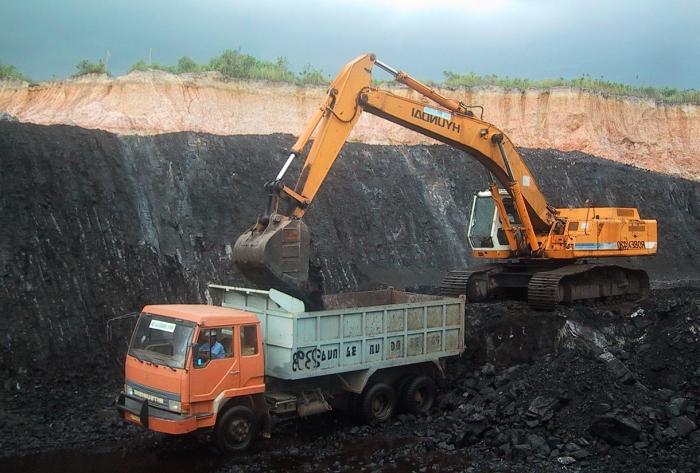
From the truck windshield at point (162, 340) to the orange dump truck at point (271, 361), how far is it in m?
0.01

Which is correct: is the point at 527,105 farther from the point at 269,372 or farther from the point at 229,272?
the point at 269,372

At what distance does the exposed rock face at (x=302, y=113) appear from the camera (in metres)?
23.3

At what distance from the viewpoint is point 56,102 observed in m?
23.9

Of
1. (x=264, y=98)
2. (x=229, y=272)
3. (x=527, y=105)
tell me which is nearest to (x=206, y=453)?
(x=229, y=272)

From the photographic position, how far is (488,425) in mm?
9633

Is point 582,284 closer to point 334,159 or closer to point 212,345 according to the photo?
point 334,159

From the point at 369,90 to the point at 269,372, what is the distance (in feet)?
16.6

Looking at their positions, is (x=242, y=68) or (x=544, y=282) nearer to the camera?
(x=544, y=282)

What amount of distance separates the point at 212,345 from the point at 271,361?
1078mm

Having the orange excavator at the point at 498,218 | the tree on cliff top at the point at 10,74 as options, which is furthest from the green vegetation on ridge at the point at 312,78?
the orange excavator at the point at 498,218

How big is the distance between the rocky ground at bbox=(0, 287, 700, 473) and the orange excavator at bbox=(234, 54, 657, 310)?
2.20 m

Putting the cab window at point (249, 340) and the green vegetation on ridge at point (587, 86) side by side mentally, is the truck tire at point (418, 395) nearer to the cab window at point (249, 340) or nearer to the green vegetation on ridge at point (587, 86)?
the cab window at point (249, 340)

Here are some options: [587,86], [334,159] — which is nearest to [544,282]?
[334,159]

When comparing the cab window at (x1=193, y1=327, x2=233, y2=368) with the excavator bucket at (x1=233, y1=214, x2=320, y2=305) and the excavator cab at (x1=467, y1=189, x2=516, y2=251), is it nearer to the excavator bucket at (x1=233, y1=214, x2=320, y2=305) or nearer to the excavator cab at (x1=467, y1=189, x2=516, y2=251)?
the excavator bucket at (x1=233, y1=214, x2=320, y2=305)
